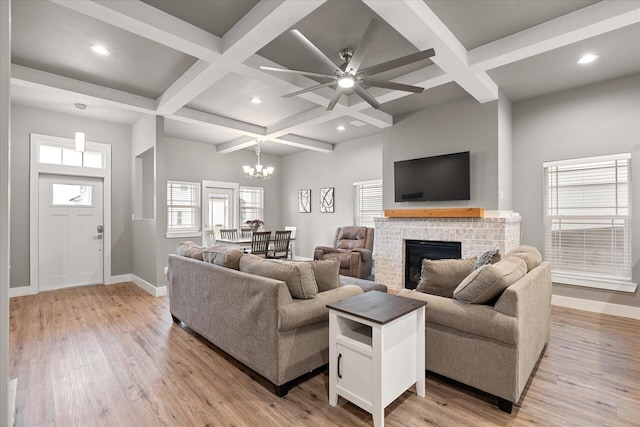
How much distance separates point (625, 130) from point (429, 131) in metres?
2.30

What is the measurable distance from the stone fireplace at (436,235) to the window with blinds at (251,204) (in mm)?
4002

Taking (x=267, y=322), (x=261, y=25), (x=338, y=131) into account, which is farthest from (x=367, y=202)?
(x=267, y=322)

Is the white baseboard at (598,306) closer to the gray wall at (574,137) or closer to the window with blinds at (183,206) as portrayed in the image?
the gray wall at (574,137)

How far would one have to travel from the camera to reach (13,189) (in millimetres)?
4809

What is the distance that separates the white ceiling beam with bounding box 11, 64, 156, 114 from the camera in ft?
11.7

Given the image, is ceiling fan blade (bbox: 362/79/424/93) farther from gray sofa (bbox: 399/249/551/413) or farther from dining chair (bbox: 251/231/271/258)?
dining chair (bbox: 251/231/271/258)

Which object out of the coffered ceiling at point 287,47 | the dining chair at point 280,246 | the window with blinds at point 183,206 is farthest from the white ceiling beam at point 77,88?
the dining chair at point 280,246

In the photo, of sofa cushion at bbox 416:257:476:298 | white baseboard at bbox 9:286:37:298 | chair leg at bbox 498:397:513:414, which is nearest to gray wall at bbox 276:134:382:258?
sofa cushion at bbox 416:257:476:298

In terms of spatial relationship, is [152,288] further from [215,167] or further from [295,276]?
[295,276]

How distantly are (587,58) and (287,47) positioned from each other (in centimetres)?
326

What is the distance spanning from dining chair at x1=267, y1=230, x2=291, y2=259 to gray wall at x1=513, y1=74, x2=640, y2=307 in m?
3.80

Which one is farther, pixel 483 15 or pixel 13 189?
pixel 13 189

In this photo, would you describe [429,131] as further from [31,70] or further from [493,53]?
[31,70]

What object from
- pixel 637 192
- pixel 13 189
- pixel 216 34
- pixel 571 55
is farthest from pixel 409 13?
pixel 13 189
